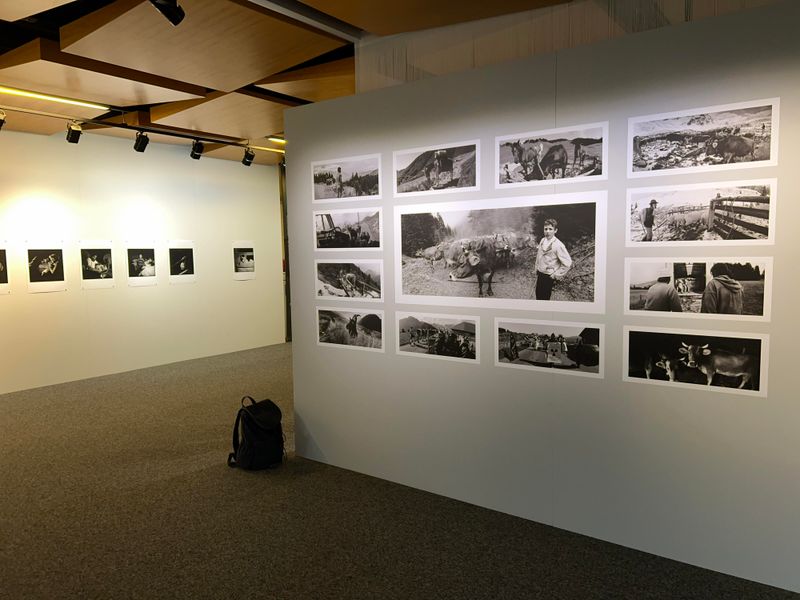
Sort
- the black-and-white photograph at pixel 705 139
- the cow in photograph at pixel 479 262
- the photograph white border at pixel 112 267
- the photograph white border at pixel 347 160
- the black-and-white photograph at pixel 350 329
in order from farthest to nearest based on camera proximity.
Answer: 1. the photograph white border at pixel 112 267
2. the black-and-white photograph at pixel 350 329
3. the photograph white border at pixel 347 160
4. the cow in photograph at pixel 479 262
5. the black-and-white photograph at pixel 705 139

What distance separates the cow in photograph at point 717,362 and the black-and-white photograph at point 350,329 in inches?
80.6

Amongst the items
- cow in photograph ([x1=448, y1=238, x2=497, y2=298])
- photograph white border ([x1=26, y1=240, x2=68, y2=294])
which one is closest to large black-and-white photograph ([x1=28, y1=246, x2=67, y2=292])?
photograph white border ([x1=26, y1=240, x2=68, y2=294])

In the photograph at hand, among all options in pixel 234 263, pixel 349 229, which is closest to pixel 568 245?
pixel 349 229

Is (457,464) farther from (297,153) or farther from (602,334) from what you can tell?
(297,153)

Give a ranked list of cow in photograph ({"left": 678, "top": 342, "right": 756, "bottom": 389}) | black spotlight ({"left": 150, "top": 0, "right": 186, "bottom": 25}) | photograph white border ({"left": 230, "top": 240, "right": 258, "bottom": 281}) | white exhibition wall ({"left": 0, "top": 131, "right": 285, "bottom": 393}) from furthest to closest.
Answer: photograph white border ({"left": 230, "top": 240, "right": 258, "bottom": 281})
white exhibition wall ({"left": 0, "top": 131, "right": 285, "bottom": 393})
black spotlight ({"left": 150, "top": 0, "right": 186, "bottom": 25})
cow in photograph ({"left": 678, "top": 342, "right": 756, "bottom": 389})

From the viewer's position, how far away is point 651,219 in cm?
300

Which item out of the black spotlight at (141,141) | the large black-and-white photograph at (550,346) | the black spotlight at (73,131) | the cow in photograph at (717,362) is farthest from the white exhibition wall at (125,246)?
the cow in photograph at (717,362)

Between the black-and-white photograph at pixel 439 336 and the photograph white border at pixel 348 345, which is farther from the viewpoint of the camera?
the photograph white border at pixel 348 345

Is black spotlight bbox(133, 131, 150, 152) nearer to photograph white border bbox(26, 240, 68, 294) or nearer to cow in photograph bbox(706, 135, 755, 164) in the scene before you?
photograph white border bbox(26, 240, 68, 294)

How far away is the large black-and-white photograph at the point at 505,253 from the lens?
3.22 m

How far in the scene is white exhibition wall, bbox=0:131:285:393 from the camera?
7.11 m

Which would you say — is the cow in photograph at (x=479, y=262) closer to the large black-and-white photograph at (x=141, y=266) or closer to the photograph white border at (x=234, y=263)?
the large black-and-white photograph at (x=141, y=266)

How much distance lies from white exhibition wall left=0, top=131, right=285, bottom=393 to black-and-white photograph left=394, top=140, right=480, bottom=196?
5114mm

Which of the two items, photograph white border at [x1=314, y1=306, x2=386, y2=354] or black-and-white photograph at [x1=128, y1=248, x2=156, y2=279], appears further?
black-and-white photograph at [x1=128, y1=248, x2=156, y2=279]
